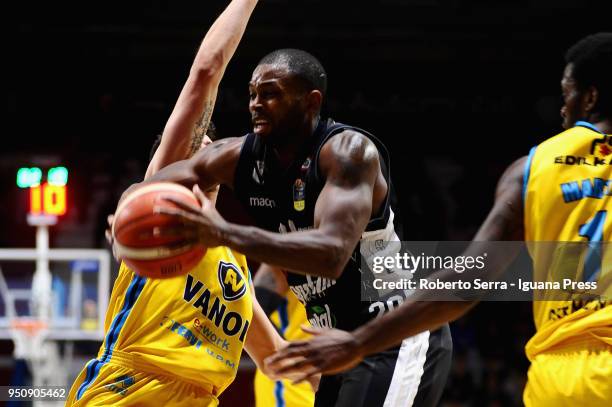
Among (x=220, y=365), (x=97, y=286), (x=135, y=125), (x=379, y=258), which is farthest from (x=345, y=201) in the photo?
(x=135, y=125)

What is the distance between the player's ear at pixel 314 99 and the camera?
137 inches

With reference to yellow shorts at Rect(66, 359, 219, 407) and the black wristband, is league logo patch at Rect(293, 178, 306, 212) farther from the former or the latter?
the black wristband

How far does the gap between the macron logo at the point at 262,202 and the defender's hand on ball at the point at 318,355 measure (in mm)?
787

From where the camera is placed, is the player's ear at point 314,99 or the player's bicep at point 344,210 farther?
the player's ear at point 314,99

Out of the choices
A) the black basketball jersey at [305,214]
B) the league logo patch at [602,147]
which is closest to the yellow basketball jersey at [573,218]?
the league logo patch at [602,147]

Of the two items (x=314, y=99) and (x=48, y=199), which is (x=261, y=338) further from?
(x=48, y=199)

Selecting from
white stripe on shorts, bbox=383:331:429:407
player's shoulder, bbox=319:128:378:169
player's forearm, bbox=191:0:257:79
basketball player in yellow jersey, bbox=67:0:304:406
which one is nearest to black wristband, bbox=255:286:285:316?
basketball player in yellow jersey, bbox=67:0:304:406

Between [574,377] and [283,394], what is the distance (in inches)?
137

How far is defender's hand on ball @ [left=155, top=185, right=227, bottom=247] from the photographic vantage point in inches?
114

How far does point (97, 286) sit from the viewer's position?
959 cm

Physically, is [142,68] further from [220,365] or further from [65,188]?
[220,365]

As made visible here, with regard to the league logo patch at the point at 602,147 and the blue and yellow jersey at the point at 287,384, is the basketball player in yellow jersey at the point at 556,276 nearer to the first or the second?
the league logo patch at the point at 602,147

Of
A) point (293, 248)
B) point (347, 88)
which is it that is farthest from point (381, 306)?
point (347, 88)

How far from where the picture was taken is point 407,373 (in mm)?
3494
